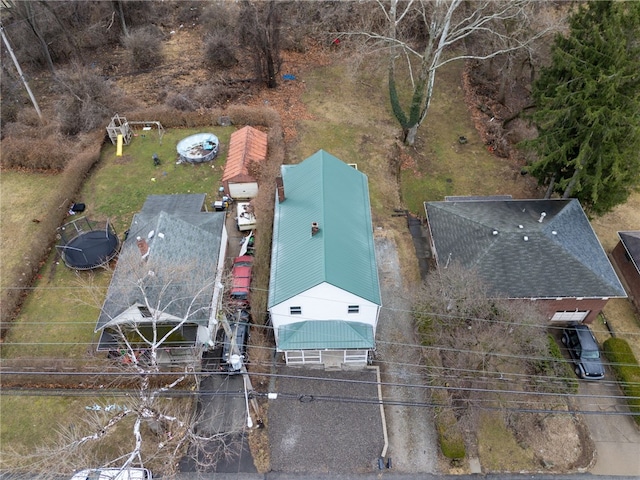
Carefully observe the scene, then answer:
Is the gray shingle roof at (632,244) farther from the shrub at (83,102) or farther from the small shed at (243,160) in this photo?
the shrub at (83,102)

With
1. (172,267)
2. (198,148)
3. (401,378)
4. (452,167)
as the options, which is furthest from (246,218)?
(452,167)

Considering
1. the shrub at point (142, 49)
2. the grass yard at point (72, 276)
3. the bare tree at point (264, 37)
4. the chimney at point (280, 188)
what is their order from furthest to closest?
the shrub at point (142, 49) → the bare tree at point (264, 37) → the chimney at point (280, 188) → the grass yard at point (72, 276)

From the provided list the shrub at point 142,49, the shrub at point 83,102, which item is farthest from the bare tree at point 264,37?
the shrub at point 83,102

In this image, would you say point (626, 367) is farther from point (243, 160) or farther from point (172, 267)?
point (243, 160)

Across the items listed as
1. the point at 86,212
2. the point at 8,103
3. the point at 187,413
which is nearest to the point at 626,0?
the point at 187,413

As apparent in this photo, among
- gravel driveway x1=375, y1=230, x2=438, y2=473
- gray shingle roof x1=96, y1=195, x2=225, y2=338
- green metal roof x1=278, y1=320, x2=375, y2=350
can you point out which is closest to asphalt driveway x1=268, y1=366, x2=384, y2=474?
gravel driveway x1=375, y1=230, x2=438, y2=473

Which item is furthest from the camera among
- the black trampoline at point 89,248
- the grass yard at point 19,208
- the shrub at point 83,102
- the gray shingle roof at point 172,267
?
the shrub at point 83,102
